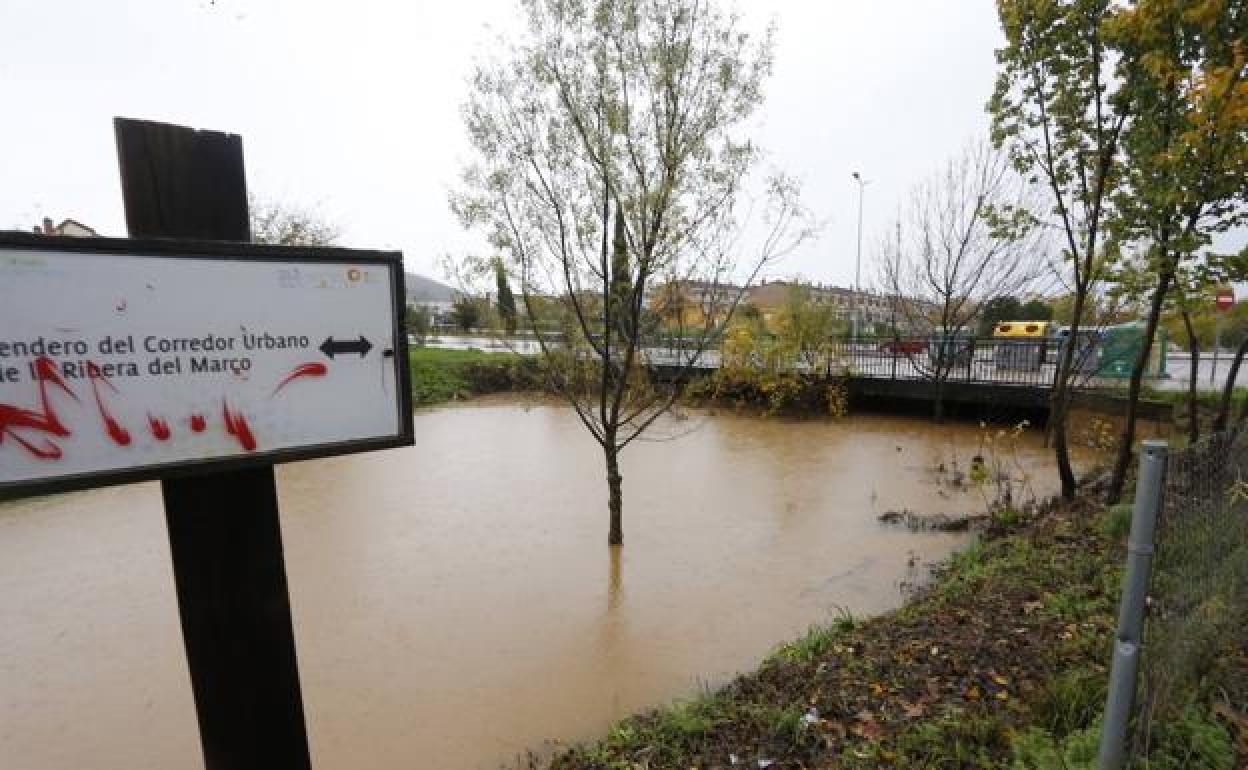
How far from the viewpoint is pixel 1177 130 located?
5.14 meters

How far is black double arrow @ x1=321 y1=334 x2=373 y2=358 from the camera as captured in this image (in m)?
1.69

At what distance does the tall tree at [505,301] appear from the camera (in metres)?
6.37

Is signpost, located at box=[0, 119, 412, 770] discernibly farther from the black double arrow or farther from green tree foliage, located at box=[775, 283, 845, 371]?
green tree foliage, located at box=[775, 283, 845, 371]

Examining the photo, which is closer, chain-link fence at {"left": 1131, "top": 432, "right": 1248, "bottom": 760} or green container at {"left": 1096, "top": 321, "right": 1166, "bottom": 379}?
chain-link fence at {"left": 1131, "top": 432, "right": 1248, "bottom": 760}

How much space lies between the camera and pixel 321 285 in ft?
5.46

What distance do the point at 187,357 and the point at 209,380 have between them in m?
0.07

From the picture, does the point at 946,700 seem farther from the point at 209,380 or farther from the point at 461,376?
the point at 461,376

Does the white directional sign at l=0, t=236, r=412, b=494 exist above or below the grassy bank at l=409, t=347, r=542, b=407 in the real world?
above

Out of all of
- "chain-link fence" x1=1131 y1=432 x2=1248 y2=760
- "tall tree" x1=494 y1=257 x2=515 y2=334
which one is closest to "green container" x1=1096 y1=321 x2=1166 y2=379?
"chain-link fence" x1=1131 y1=432 x2=1248 y2=760

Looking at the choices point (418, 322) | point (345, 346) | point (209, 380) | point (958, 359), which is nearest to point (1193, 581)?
point (345, 346)

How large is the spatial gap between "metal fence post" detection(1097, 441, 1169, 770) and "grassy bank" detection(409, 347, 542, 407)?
17775 millimetres

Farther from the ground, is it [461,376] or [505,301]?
[505,301]

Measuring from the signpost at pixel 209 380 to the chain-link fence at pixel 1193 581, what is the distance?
2590mm

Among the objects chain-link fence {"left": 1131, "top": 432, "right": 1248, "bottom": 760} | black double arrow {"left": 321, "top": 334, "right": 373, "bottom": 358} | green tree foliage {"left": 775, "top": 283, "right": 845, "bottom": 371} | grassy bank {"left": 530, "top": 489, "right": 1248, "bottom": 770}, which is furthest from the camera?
green tree foliage {"left": 775, "top": 283, "right": 845, "bottom": 371}
